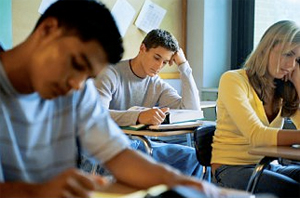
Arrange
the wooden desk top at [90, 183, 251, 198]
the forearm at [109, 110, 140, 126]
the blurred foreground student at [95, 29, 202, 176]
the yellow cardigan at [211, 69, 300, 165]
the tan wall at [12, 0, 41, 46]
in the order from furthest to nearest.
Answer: the tan wall at [12, 0, 41, 46], the blurred foreground student at [95, 29, 202, 176], the forearm at [109, 110, 140, 126], the yellow cardigan at [211, 69, 300, 165], the wooden desk top at [90, 183, 251, 198]

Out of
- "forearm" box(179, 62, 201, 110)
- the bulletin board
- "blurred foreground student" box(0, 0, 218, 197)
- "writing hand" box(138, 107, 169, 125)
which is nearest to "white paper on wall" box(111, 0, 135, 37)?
the bulletin board

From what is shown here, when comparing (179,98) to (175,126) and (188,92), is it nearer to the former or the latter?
(188,92)

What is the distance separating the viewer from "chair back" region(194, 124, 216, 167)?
2.19 metres

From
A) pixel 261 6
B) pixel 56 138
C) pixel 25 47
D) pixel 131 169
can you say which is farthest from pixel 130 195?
pixel 261 6

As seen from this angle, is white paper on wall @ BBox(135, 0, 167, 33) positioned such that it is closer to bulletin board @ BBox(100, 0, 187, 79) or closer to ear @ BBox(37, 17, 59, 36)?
bulletin board @ BBox(100, 0, 187, 79)

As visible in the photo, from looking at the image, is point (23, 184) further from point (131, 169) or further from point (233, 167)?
point (233, 167)

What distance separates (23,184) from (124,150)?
0.34 metres

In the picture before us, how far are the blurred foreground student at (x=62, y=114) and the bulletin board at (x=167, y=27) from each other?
277 cm

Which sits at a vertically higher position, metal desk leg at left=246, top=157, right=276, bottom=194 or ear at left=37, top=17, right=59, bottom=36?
ear at left=37, top=17, right=59, bottom=36

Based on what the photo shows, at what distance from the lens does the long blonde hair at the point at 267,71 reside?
2119mm

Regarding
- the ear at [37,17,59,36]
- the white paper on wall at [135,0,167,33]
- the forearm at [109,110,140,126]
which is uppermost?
the ear at [37,17,59,36]

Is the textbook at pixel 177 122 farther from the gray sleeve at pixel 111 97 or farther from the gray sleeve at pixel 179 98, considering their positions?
the gray sleeve at pixel 179 98

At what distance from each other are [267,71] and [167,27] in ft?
7.19

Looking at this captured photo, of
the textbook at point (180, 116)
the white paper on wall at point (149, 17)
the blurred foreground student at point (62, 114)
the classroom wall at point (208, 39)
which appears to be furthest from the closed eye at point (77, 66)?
the classroom wall at point (208, 39)
